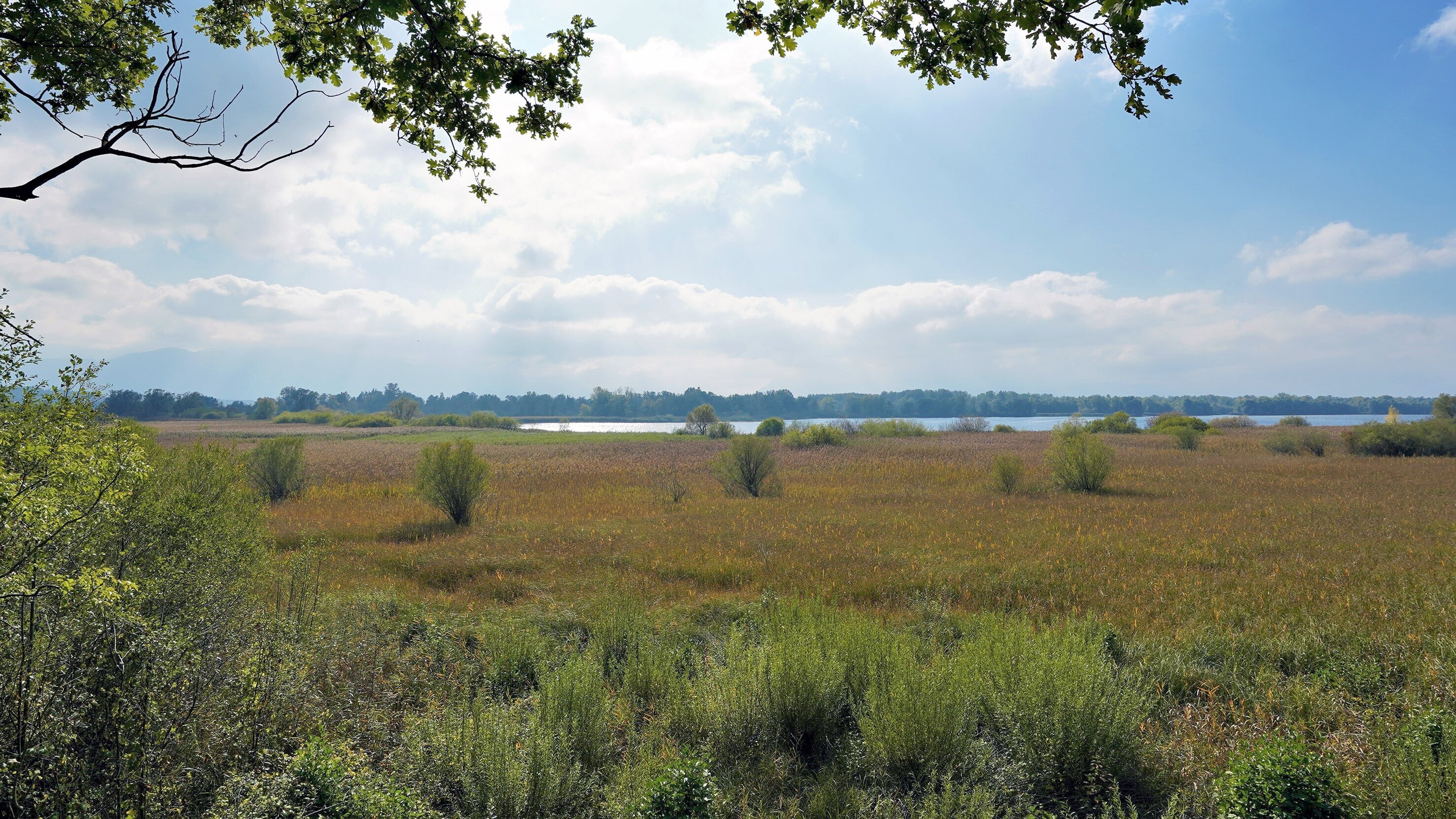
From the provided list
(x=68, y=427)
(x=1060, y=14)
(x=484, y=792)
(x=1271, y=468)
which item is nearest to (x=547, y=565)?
(x=484, y=792)

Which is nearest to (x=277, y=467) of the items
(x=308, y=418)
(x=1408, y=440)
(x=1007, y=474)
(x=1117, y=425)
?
(x=1007, y=474)

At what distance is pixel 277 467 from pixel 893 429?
174ft

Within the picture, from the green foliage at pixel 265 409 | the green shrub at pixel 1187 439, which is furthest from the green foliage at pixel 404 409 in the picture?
the green shrub at pixel 1187 439

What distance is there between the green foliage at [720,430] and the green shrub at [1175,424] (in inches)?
1626

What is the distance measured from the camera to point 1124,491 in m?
20.4

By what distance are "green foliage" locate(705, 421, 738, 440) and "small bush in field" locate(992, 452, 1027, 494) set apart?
45.7m

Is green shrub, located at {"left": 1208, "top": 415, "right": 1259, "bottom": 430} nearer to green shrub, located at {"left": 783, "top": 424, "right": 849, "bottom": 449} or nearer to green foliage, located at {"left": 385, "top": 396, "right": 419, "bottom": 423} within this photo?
green shrub, located at {"left": 783, "top": 424, "right": 849, "bottom": 449}

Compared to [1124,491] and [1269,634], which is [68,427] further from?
[1124,491]

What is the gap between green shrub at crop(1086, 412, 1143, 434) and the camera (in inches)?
2175

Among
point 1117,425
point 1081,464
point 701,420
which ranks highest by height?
point 701,420

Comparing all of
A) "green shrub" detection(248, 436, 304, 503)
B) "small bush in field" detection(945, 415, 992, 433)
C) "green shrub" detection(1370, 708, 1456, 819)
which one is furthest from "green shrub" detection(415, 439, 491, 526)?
"small bush in field" detection(945, 415, 992, 433)

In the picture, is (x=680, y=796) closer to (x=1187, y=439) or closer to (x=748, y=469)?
(x=748, y=469)

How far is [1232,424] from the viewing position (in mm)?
68812

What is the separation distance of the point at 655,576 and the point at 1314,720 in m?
8.54
